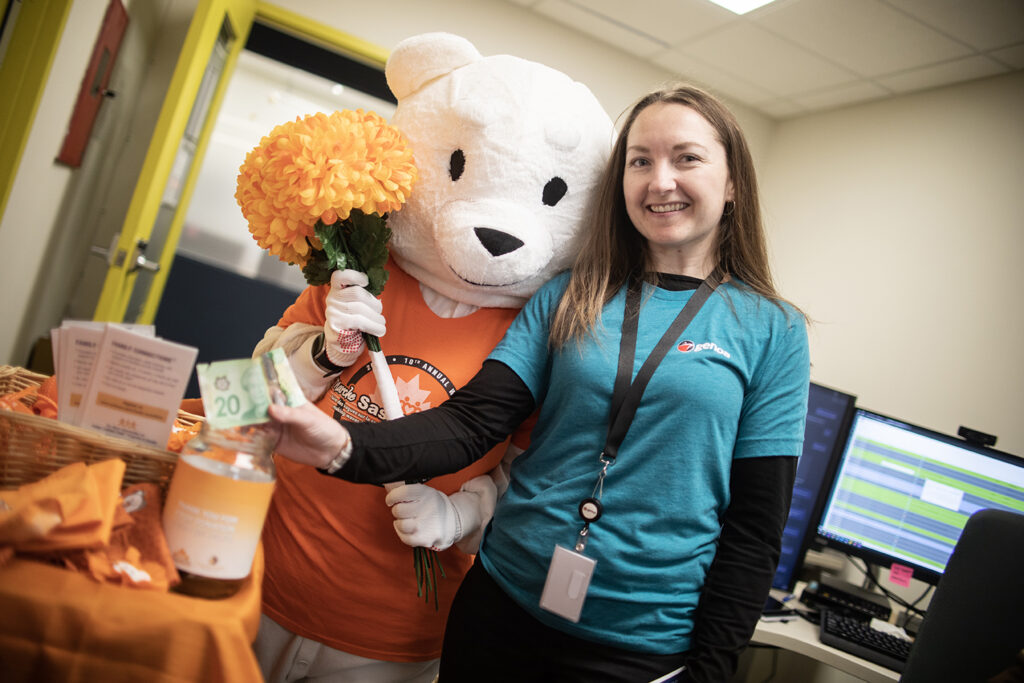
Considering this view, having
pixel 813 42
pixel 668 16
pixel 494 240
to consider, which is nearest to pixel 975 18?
pixel 813 42

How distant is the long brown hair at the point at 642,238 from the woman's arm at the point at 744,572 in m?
0.33

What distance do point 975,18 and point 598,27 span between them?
184 cm

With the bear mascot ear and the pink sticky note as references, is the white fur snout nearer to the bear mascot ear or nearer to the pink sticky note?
the bear mascot ear

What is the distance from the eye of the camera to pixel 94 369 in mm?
762

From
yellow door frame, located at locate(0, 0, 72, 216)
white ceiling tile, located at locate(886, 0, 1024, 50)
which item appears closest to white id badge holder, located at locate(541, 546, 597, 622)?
yellow door frame, located at locate(0, 0, 72, 216)

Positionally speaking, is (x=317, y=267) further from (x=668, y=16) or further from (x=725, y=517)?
(x=668, y=16)

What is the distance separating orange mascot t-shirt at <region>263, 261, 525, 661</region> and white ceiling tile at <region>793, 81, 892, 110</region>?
343 centimetres

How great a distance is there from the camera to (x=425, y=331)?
123cm

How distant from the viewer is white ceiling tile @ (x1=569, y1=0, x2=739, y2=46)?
322 cm

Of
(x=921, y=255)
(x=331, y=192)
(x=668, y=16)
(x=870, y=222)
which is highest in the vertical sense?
(x=668, y=16)

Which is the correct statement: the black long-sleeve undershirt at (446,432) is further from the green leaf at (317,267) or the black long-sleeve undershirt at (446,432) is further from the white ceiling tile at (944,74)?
the white ceiling tile at (944,74)

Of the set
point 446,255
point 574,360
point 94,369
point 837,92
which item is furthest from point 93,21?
point 837,92

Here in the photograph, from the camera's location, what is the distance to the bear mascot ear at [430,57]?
128cm

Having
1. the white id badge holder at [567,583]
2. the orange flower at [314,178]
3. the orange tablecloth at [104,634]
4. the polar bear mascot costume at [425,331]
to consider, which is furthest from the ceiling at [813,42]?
the orange tablecloth at [104,634]
